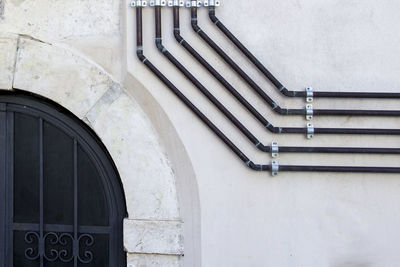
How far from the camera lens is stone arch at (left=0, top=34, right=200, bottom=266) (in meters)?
3.19

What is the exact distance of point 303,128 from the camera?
3125 millimetres

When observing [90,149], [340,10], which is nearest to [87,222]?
[90,149]

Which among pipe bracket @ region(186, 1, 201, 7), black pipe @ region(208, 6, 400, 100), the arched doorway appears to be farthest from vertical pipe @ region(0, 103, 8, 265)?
black pipe @ region(208, 6, 400, 100)

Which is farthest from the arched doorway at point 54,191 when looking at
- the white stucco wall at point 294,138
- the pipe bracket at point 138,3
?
the pipe bracket at point 138,3

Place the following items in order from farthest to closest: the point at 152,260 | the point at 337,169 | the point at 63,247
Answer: the point at 63,247 → the point at 152,260 → the point at 337,169

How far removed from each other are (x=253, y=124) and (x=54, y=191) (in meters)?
1.45

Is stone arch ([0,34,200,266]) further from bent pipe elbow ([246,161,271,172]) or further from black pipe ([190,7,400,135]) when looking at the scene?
black pipe ([190,7,400,135])

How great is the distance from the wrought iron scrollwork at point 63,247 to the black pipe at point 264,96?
150 centimetres

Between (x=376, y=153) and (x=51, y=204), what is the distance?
7.17ft

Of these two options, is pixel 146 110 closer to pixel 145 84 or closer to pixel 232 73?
pixel 145 84

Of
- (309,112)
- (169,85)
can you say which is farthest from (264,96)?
(169,85)

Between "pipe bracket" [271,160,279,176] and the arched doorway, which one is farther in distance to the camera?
the arched doorway

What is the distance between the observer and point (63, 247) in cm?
341

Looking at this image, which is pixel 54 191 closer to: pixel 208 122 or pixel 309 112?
pixel 208 122
